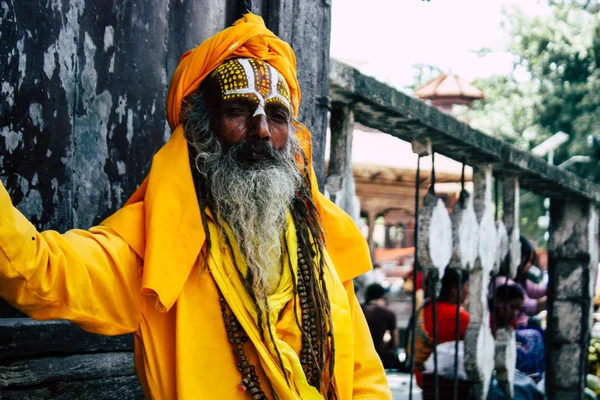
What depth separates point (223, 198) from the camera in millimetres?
2279

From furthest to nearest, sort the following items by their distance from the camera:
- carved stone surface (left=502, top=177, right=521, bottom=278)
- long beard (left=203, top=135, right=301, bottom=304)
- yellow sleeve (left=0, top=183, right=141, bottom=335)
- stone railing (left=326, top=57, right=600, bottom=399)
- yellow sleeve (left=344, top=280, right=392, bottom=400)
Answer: carved stone surface (left=502, top=177, right=521, bottom=278)
stone railing (left=326, top=57, right=600, bottom=399)
yellow sleeve (left=344, top=280, right=392, bottom=400)
long beard (left=203, top=135, right=301, bottom=304)
yellow sleeve (left=0, top=183, right=141, bottom=335)

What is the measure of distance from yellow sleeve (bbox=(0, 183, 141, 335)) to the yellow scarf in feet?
0.71

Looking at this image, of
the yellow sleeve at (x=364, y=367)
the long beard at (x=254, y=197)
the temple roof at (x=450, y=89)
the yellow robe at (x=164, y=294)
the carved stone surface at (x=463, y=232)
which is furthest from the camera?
the temple roof at (x=450, y=89)

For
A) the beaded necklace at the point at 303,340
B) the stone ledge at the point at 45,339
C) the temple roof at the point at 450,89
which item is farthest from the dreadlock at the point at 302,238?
the temple roof at the point at 450,89

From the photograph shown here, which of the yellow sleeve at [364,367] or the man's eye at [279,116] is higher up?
the man's eye at [279,116]

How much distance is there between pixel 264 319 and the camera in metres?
2.13

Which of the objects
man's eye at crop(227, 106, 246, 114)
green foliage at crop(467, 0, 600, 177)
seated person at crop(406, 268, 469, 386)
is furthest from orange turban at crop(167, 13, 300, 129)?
green foliage at crop(467, 0, 600, 177)

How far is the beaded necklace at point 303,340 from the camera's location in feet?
6.98

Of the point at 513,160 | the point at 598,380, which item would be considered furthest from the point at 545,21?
the point at 513,160

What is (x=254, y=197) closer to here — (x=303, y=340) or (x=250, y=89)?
(x=250, y=89)

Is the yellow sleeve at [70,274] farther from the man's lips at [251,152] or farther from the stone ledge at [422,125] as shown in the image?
the stone ledge at [422,125]

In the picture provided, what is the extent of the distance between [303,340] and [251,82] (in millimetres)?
713

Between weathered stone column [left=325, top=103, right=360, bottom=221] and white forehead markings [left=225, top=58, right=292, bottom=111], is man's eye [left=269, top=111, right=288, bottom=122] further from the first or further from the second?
weathered stone column [left=325, top=103, right=360, bottom=221]

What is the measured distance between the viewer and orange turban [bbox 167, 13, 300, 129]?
2.36m
